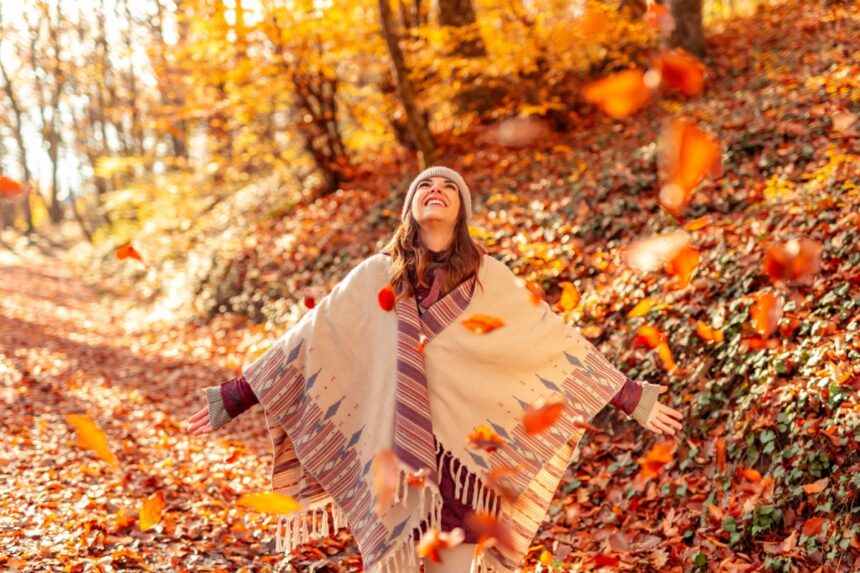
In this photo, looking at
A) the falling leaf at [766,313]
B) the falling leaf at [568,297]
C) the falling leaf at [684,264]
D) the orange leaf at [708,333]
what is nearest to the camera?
the falling leaf at [766,313]

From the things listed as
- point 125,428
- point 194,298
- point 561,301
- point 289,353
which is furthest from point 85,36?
point 289,353

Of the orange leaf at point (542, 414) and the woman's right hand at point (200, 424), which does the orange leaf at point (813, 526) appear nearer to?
the orange leaf at point (542, 414)

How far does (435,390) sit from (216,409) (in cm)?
97

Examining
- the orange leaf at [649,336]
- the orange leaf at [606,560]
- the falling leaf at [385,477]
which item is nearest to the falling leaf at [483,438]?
the falling leaf at [385,477]

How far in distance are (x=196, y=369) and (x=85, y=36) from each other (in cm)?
2296

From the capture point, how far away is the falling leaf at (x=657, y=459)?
15.0ft

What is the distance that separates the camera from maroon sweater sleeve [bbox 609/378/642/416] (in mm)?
3100

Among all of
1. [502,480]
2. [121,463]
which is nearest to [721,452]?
[502,480]

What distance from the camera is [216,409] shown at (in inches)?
119

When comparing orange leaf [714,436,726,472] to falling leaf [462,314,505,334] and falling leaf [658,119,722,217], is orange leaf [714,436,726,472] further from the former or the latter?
falling leaf [658,119,722,217]

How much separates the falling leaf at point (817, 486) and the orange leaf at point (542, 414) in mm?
1657

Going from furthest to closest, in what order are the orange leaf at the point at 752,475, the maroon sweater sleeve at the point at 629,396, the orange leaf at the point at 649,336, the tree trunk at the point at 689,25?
the tree trunk at the point at 689,25 < the orange leaf at the point at 649,336 < the orange leaf at the point at 752,475 < the maroon sweater sleeve at the point at 629,396

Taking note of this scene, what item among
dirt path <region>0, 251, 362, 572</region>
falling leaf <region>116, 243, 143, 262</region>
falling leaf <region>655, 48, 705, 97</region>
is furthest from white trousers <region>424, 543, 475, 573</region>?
Result: falling leaf <region>116, 243, 143, 262</region>

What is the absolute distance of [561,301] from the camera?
21.9 ft
